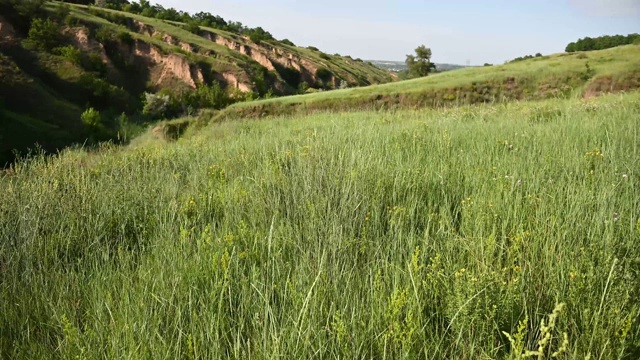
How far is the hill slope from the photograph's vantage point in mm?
28984

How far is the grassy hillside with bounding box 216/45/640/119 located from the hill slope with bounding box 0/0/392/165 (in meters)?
16.6

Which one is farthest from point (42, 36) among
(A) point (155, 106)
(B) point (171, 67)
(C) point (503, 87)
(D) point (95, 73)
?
(C) point (503, 87)

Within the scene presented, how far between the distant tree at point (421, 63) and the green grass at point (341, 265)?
6974 centimetres

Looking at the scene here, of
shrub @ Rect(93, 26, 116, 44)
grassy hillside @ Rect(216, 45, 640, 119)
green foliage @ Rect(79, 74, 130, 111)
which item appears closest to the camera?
grassy hillside @ Rect(216, 45, 640, 119)

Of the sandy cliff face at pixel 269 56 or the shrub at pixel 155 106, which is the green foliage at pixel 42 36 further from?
the sandy cliff face at pixel 269 56

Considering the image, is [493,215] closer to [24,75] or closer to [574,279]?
[574,279]

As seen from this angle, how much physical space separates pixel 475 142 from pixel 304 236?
312 cm

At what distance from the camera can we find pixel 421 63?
69.8 m

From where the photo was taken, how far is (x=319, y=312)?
5.02 feet

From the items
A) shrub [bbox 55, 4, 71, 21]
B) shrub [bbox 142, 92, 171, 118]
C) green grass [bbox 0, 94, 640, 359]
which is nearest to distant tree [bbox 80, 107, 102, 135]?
shrub [bbox 142, 92, 171, 118]

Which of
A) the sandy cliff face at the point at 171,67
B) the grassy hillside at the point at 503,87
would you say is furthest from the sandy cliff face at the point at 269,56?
the grassy hillside at the point at 503,87

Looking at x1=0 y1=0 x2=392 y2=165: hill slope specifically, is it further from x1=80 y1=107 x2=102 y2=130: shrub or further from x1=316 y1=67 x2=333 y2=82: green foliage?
x1=316 y1=67 x2=333 y2=82: green foliage

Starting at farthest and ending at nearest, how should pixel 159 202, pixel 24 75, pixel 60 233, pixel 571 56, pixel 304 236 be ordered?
1. pixel 24 75
2. pixel 571 56
3. pixel 159 202
4. pixel 60 233
5. pixel 304 236

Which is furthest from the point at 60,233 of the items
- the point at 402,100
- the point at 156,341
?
the point at 402,100
